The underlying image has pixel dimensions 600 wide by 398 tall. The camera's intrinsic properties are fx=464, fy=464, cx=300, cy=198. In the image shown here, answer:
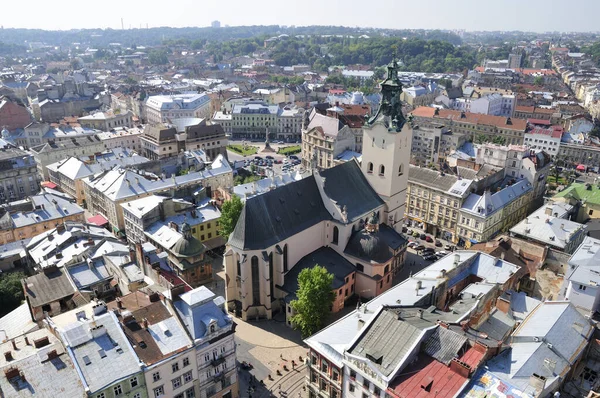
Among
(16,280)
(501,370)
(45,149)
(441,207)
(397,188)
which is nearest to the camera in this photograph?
(501,370)

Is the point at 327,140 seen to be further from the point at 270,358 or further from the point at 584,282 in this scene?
the point at 584,282

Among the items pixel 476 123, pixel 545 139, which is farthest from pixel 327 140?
pixel 545 139

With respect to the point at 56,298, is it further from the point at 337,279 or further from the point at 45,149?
the point at 45,149

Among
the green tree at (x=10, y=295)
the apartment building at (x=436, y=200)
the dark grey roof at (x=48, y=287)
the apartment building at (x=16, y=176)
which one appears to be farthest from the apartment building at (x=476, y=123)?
the green tree at (x=10, y=295)

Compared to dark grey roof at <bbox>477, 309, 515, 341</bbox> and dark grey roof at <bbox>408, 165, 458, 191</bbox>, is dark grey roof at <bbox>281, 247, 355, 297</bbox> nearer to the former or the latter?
dark grey roof at <bbox>477, 309, 515, 341</bbox>

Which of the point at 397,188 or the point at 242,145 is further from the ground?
the point at 397,188

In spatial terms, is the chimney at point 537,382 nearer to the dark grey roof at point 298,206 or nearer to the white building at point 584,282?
the white building at point 584,282

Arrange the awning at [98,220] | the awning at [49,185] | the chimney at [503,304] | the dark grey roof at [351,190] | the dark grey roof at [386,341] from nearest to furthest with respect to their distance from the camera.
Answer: the dark grey roof at [386,341]
the chimney at [503,304]
the dark grey roof at [351,190]
the awning at [98,220]
the awning at [49,185]

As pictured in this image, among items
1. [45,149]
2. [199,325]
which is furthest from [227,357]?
[45,149]

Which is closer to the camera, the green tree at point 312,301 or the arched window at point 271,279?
the green tree at point 312,301
